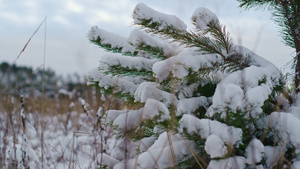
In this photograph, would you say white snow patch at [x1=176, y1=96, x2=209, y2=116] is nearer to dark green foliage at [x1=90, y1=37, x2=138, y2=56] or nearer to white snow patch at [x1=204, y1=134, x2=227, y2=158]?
white snow patch at [x1=204, y1=134, x2=227, y2=158]

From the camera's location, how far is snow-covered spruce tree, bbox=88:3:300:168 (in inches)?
42.4

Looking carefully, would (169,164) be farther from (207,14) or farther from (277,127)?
(207,14)

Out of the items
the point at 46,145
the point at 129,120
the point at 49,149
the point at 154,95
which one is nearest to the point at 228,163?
the point at 154,95

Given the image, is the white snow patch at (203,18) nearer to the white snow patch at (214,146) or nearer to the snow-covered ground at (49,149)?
the white snow patch at (214,146)

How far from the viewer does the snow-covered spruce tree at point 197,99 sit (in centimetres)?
108

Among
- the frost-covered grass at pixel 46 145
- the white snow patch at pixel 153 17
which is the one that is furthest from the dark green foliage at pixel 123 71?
the frost-covered grass at pixel 46 145

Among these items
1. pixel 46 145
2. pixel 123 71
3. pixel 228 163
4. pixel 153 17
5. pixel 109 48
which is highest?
pixel 153 17

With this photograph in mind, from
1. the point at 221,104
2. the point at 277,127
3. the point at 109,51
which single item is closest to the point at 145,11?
the point at 109,51

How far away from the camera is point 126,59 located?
1637 millimetres

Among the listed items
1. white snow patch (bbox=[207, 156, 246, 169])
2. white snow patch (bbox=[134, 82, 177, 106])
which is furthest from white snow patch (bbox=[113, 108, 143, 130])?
white snow patch (bbox=[207, 156, 246, 169])

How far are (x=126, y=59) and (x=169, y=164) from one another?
723 mm

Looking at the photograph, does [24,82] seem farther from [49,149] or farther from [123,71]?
[123,71]

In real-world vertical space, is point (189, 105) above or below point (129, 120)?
above

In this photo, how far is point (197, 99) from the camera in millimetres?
1440
